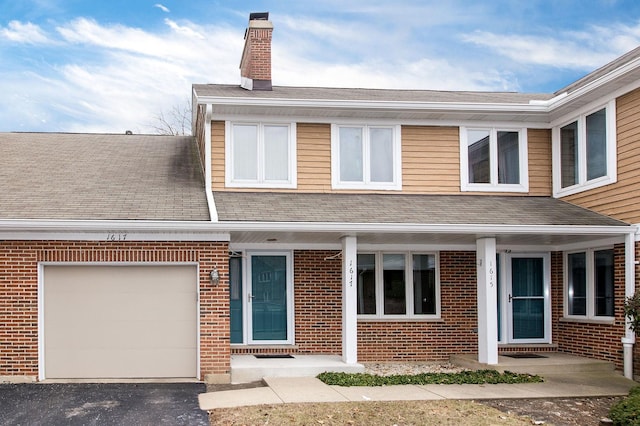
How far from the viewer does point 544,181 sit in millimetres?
14852

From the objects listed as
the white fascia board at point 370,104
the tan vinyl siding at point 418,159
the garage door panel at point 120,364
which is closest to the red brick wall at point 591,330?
the tan vinyl siding at point 418,159

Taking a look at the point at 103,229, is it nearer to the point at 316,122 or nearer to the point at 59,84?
the point at 316,122

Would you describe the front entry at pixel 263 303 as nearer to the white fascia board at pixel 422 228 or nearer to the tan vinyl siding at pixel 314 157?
the tan vinyl siding at pixel 314 157

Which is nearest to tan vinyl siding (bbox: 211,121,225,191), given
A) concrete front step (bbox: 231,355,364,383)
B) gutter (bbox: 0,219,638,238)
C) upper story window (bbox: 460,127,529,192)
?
gutter (bbox: 0,219,638,238)

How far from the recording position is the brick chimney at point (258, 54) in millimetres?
16094

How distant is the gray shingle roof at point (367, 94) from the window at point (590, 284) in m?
3.57

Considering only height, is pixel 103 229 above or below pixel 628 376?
above

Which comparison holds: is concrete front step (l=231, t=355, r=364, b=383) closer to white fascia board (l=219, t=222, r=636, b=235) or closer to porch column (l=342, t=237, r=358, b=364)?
porch column (l=342, t=237, r=358, b=364)

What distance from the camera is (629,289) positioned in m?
12.3

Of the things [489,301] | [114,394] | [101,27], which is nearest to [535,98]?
[489,301]

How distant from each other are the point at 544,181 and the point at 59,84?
63.3ft

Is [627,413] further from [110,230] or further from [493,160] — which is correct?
[110,230]

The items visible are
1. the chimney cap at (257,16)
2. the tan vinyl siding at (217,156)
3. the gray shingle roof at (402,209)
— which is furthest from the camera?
the chimney cap at (257,16)

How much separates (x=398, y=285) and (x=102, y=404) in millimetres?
6729
